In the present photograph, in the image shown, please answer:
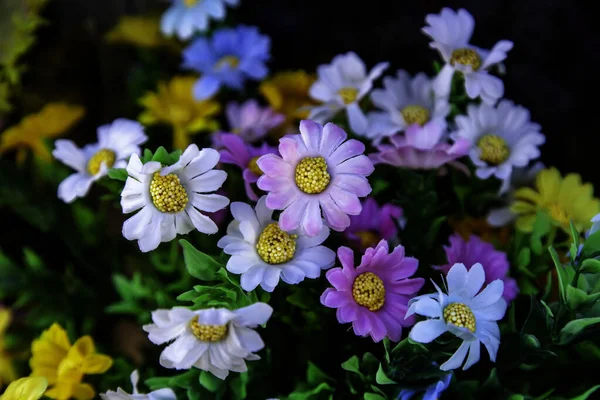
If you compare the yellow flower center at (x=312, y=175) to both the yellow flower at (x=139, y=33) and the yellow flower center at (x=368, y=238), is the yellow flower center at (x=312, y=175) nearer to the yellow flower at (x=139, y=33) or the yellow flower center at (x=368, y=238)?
the yellow flower center at (x=368, y=238)

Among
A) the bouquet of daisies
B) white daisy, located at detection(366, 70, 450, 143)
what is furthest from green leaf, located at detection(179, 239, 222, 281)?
white daisy, located at detection(366, 70, 450, 143)

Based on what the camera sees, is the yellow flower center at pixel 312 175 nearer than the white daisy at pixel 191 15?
Yes

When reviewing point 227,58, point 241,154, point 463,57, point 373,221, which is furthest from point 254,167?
point 227,58

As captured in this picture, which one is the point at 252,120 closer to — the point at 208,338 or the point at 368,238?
the point at 368,238

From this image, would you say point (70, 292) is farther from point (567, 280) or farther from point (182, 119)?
point (567, 280)

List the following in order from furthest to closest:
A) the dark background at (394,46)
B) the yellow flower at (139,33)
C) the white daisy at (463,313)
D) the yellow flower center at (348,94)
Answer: the yellow flower at (139,33) < the dark background at (394,46) < the yellow flower center at (348,94) < the white daisy at (463,313)

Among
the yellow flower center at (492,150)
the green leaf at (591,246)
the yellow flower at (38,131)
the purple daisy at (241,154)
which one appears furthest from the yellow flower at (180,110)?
the green leaf at (591,246)

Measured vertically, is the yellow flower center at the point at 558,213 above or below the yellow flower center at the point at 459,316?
below
